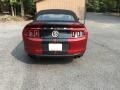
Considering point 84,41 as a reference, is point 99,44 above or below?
below

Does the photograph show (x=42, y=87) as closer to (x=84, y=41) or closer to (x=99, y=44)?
(x=84, y=41)

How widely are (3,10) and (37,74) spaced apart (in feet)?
87.7

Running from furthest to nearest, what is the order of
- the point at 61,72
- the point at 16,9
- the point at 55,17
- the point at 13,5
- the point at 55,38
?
the point at 16,9
the point at 13,5
the point at 55,17
the point at 55,38
the point at 61,72

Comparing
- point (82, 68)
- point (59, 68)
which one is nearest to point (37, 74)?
point (59, 68)

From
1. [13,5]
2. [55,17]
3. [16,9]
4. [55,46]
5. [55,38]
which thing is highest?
[55,17]

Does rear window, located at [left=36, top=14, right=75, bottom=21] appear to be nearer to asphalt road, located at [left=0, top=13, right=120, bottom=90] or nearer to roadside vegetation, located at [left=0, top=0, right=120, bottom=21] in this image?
asphalt road, located at [left=0, top=13, right=120, bottom=90]

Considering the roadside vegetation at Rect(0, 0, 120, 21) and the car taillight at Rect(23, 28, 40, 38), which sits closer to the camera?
the car taillight at Rect(23, 28, 40, 38)

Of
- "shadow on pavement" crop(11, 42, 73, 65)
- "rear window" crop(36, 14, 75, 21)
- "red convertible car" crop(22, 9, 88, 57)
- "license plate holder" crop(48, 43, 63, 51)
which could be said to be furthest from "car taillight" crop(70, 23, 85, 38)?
"rear window" crop(36, 14, 75, 21)

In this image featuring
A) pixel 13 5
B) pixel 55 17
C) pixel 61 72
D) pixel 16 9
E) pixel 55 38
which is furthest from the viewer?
pixel 16 9

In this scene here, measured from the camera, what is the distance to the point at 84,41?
776 centimetres

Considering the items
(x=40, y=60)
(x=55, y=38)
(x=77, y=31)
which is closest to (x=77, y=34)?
(x=77, y=31)

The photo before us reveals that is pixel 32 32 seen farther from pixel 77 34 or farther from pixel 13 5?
pixel 13 5

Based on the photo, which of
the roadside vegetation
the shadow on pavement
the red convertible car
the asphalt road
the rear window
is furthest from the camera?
the roadside vegetation

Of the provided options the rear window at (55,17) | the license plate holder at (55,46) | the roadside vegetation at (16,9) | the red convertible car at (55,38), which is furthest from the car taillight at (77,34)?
the roadside vegetation at (16,9)
